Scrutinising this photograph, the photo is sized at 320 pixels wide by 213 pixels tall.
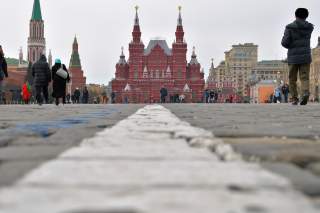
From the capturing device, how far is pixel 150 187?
58.6 inches

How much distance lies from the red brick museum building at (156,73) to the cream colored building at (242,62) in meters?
84.3

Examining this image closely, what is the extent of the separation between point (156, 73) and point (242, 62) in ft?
295

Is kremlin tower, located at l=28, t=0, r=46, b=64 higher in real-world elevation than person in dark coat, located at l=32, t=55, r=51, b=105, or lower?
higher

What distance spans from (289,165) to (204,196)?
0.78 metres

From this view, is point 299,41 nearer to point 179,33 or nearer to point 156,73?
point 156,73

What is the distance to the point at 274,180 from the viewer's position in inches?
63.6

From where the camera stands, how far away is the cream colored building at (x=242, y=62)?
191 metres

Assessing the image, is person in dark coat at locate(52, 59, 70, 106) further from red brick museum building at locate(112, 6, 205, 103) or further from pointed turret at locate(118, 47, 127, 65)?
pointed turret at locate(118, 47, 127, 65)

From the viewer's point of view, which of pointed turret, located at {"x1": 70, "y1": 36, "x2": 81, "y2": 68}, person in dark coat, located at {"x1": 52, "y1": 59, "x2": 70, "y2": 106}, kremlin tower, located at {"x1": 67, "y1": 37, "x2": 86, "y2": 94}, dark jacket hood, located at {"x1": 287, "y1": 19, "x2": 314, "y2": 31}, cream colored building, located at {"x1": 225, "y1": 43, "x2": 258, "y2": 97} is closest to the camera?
dark jacket hood, located at {"x1": 287, "y1": 19, "x2": 314, "y2": 31}

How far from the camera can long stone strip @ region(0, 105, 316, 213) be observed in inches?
48.9

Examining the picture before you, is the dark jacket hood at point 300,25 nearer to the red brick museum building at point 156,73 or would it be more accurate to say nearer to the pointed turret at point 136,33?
the red brick museum building at point 156,73

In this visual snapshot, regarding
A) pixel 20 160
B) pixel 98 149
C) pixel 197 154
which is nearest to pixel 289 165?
pixel 197 154

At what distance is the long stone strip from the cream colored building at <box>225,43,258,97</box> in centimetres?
18949

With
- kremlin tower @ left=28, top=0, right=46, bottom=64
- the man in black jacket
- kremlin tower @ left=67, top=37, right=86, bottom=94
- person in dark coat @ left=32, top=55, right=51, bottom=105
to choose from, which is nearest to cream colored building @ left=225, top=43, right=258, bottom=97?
kremlin tower @ left=67, top=37, right=86, bottom=94
